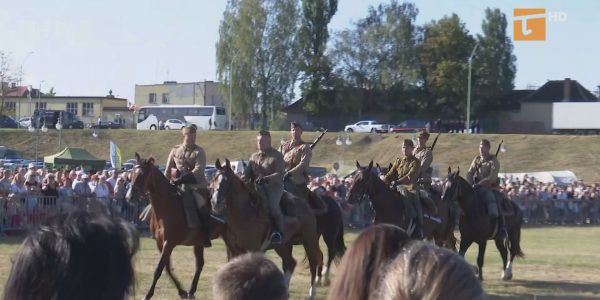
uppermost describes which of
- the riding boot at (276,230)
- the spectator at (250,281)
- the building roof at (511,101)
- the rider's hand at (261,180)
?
the building roof at (511,101)

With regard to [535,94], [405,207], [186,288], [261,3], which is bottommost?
[186,288]

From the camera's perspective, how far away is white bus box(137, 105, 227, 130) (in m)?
87.8

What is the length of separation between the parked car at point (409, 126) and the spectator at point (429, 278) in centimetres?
7843

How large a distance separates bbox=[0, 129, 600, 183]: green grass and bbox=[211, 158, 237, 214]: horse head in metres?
51.5

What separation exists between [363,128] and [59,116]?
2550 cm

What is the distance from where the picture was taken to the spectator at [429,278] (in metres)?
2.71

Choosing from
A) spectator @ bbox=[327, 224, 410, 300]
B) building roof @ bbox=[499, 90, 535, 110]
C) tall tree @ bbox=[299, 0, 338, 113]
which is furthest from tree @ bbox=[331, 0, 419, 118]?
spectator @ bbox=[327, 224, 410, 300]

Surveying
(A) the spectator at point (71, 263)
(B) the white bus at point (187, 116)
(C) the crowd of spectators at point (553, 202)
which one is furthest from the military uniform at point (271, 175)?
(B) the white bus at point (187, 116)

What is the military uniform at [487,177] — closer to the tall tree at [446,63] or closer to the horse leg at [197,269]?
the horse leg at [197,269]

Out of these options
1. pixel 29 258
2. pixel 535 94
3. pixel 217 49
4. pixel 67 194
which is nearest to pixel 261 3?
pixel 217 49

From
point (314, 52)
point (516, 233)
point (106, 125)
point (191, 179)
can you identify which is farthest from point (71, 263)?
point (314, 52)

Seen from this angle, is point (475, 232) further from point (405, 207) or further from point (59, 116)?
point (59, 116)

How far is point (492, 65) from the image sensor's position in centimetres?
9194

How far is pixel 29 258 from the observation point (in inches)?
119
